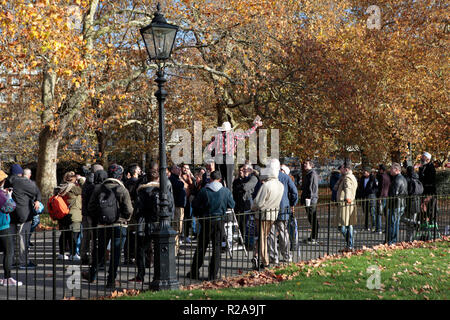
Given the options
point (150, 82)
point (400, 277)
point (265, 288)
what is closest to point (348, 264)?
point (400, 277)

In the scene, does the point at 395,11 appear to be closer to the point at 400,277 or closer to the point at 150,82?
the point at 150,82

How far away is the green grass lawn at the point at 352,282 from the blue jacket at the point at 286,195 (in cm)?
94

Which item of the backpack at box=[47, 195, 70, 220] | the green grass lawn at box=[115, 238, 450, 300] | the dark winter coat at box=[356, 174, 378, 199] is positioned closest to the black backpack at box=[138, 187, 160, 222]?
the green grass lawn at box=[115, 238, 450, 300]

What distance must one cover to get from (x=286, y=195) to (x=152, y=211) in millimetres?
3044

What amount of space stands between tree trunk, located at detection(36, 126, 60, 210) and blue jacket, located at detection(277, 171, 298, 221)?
35.7 feet

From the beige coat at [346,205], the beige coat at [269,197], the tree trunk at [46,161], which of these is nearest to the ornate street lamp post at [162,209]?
the beige coat at [269,197]

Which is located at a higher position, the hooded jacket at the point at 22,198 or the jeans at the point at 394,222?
the hooded jacket at the point at 22,198

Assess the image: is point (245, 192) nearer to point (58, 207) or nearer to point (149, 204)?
point (149, 204)

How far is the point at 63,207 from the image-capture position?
1132 centimetres

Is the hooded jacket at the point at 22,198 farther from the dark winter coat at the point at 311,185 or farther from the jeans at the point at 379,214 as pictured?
the jeans at the point at 379,214

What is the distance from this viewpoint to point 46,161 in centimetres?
2003

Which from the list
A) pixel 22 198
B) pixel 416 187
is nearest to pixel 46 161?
pixel 22 198

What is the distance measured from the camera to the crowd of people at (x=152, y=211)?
29.6 feet

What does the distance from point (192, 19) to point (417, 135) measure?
11500mm
